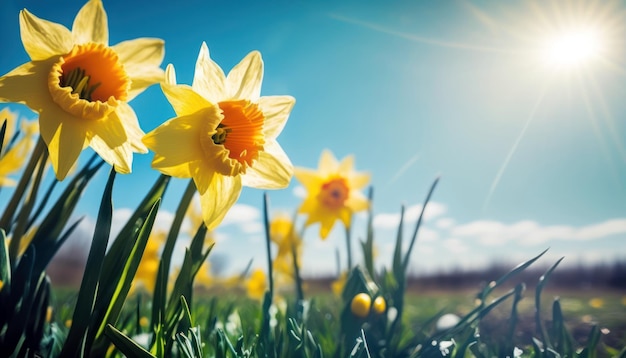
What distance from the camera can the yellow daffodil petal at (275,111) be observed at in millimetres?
916

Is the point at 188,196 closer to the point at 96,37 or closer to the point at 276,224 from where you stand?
the point at 96,37

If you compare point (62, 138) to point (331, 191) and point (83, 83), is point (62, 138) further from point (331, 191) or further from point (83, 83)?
point (331, 191)

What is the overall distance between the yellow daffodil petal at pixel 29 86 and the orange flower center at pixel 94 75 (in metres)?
0.02

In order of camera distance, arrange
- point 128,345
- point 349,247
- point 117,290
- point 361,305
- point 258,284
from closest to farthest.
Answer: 1. point 128,345
2. point 117,290
3. point 361,305
4. point 349,247
5. point 258,284

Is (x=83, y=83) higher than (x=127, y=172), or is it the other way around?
(x=83, y=83)

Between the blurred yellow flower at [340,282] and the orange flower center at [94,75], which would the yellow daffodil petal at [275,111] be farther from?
the blurred yellow flower at [340,282]

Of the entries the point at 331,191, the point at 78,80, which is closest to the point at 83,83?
the point at 78,80

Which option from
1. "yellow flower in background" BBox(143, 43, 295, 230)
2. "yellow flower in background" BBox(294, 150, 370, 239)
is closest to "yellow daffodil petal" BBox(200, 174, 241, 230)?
"yellow flower in background" BBox(143, 43, 295, 230)

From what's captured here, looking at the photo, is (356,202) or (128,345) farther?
(356,202)

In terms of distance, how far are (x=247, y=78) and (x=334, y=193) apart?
1.04 m

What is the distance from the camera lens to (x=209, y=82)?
0.82 metres

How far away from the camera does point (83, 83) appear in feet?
2.75

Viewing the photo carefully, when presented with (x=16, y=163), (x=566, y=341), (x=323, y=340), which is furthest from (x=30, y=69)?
(x=566, y=341)

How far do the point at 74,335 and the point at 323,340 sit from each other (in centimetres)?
66
